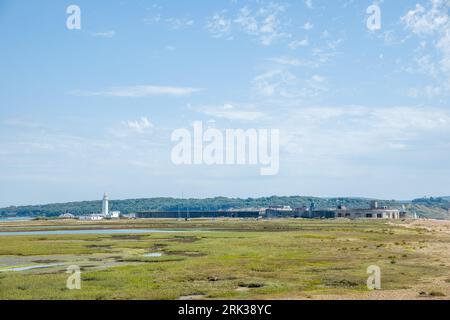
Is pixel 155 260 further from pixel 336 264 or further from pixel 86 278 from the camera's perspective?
pixel 336 264

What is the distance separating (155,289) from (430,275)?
22.9 meters
